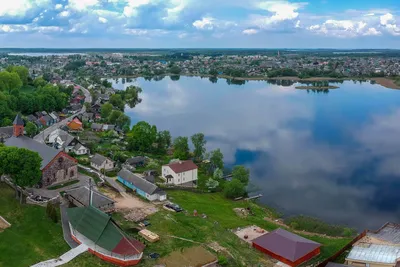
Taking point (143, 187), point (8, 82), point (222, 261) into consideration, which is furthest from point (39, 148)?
point (8, 82)

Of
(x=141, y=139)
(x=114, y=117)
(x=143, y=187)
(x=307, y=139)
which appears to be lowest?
(x=307, y=139)

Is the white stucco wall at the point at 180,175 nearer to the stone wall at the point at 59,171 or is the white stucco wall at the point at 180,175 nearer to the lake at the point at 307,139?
the lake at the point at 307,139

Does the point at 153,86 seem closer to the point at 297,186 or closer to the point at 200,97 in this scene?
the point at 200,97

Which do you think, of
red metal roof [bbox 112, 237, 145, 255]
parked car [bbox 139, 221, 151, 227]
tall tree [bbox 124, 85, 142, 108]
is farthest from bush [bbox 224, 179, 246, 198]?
tall tree [bbox 124, 85, 142, 108]

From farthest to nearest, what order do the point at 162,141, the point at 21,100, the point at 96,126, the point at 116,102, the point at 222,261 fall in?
the point at 116,102, the point at 21,100, the point at 96,126, the point at 162,141, the point at 222,261

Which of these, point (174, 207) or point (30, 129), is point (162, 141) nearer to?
point (30, 129)

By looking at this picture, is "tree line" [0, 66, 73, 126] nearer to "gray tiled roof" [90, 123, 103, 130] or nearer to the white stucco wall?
"gray tiled roof" [90, 123, 103, 130]

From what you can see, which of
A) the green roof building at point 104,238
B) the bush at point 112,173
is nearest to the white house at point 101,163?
the bush at point 112,173
